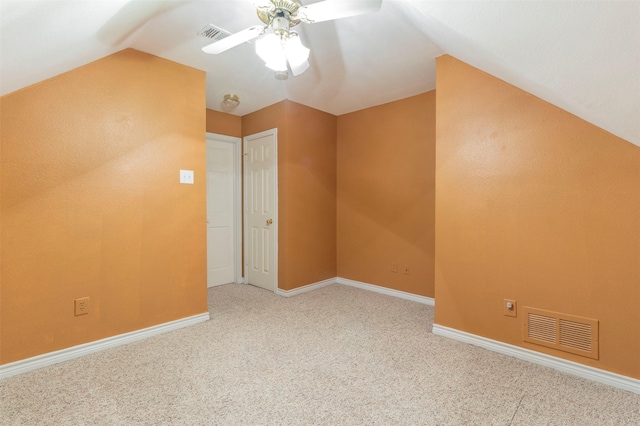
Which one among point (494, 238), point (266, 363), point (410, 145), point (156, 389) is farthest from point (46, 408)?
point (410, 145)

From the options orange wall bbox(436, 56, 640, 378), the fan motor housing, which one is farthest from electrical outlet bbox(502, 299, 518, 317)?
the fan motor housing

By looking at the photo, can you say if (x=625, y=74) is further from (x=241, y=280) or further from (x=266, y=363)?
(x=241, y=280)

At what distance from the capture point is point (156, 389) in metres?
1.89

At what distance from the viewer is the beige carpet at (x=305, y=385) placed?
1648 mm

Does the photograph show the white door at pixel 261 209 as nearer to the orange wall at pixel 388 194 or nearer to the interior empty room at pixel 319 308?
the interior empty room at pixel 319 308

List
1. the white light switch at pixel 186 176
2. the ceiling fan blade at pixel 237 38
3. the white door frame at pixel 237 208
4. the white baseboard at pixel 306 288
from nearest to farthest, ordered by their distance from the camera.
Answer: the ceiling fan blade at pixel 237 38, the white light switch at pixel 186 176, the white baseboard at pixel 306 288, the white door frame at pixel 237 208

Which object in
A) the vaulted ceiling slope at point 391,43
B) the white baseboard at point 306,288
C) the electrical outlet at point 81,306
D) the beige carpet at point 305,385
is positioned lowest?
the beige carpet at point 305,385

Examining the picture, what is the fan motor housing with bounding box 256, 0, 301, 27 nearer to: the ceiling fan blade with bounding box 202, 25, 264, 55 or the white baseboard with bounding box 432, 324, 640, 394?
the ceiling fan blade with bounding box 202, 25, 264, 55

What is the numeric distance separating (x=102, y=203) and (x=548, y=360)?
11.6 feet

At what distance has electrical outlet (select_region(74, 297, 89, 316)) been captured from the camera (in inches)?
89.4

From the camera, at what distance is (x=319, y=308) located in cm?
340

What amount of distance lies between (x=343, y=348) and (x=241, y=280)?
2429 mm

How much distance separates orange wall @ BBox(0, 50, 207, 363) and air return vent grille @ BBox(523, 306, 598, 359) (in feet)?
9.31

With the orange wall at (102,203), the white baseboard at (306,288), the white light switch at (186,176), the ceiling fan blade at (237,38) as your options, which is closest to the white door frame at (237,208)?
the white baseboard at (306,288)
